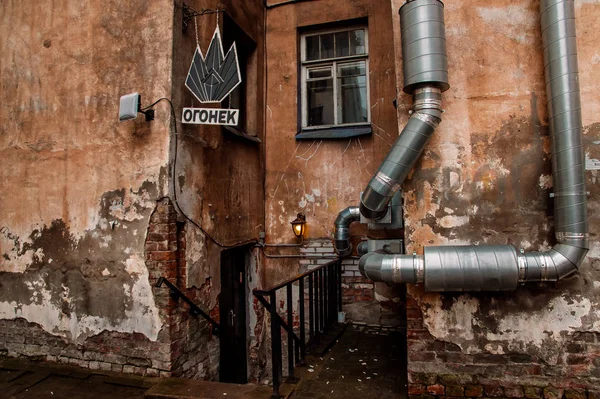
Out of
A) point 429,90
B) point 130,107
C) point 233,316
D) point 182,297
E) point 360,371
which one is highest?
point 130,107

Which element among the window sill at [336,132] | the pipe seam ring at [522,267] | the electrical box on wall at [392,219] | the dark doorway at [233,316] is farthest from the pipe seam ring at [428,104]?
the dark doorway at [233,316]

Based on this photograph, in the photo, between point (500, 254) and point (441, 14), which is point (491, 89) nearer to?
point (441, 14)

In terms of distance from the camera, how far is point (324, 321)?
5113 millimetres

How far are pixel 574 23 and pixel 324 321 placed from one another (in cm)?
393

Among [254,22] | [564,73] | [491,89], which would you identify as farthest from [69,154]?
[564,73]

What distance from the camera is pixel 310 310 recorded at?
452cm

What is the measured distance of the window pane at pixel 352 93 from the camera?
611 centimetres

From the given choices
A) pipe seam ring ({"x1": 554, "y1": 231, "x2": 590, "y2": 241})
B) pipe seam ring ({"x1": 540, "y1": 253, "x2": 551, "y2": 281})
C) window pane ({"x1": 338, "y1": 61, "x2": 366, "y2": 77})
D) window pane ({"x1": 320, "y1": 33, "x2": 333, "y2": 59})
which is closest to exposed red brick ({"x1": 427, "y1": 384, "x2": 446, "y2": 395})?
pipe seam ring ({"x1": 540, "y1": 253, "x2": 551, "y2": 281})

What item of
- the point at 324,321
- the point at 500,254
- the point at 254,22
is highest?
the point at 254,22

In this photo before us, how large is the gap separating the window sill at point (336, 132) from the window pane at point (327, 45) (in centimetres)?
118

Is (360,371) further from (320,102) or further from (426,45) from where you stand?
(320,102)

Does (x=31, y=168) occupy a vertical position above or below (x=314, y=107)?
below

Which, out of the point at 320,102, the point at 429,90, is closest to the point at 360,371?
the point at 429,90

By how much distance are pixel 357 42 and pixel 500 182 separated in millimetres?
3703
